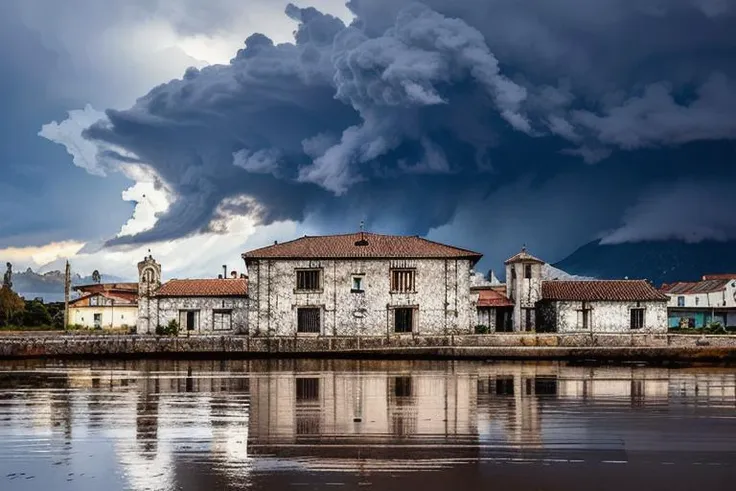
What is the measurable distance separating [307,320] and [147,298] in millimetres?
11273

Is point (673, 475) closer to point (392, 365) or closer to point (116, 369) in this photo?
point (392, 365)

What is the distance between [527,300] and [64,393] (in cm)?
3383

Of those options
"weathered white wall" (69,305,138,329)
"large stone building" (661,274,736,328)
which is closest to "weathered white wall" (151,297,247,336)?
"weathered white wall" (69,305,138,329)

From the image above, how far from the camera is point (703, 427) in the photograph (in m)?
20.3

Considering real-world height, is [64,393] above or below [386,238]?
below

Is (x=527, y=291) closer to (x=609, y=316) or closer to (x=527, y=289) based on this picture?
(x=527, y=289)

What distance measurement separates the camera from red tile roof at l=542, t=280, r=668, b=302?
5291 cm

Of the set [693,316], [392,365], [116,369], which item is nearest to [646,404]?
[392,365]

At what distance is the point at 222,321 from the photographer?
55656 mm

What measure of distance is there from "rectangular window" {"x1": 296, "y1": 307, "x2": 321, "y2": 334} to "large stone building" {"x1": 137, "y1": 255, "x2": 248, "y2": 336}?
5207mm

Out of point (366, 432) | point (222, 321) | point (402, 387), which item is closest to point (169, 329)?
point (222, 321)

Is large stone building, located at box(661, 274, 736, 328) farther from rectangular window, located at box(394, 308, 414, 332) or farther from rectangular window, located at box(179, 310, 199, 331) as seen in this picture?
rectangular window, located at box(179, 310, 199, 331)

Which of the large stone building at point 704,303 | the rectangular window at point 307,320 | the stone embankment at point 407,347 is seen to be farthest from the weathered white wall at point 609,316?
the large stone building at point 704,303

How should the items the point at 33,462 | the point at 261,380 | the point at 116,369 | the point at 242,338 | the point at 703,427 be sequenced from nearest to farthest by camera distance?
the point at 33,462 → the point at 703,427 → the point at 261,380 → the point at 116,369 → the point at 242,338
